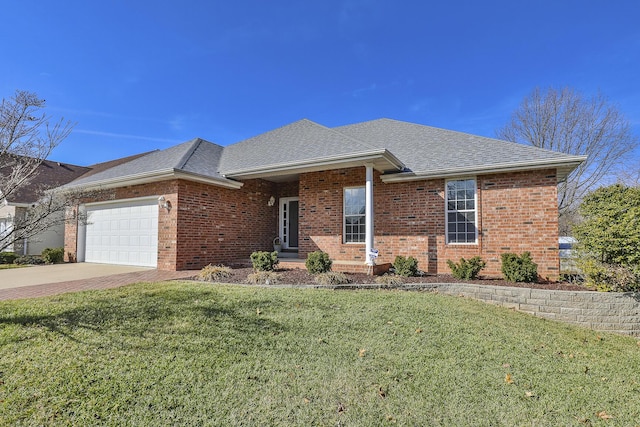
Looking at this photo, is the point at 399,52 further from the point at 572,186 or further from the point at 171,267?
the point at 572,186

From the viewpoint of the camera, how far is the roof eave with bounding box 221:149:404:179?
28.7 ft

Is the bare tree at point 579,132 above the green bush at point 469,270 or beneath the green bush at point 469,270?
above

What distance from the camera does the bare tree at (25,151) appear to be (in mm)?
4617

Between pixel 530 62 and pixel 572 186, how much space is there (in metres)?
11.3

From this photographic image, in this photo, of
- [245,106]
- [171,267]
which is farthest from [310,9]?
[171,267]

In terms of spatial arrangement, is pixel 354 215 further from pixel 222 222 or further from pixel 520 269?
pixel 520 269

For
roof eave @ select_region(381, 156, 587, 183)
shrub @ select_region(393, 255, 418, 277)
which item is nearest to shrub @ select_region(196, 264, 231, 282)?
shrub @ select_region(393, 255, 418, 277)

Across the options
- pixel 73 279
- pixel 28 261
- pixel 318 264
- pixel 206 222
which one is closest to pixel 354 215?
pixel 318 264

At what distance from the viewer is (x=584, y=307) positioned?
6.54 meters

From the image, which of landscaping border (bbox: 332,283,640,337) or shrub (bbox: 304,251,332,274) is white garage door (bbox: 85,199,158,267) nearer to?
shrub (bbox: 304,251,332,274)

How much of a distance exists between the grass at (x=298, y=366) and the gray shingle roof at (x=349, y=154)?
4.73m

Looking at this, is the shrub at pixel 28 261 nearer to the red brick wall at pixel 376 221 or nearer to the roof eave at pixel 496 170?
the red brick wall at pixel 376 221

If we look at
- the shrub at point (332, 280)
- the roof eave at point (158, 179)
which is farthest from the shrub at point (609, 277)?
the roof eave at point (158, 179)

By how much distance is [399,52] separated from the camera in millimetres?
12703
